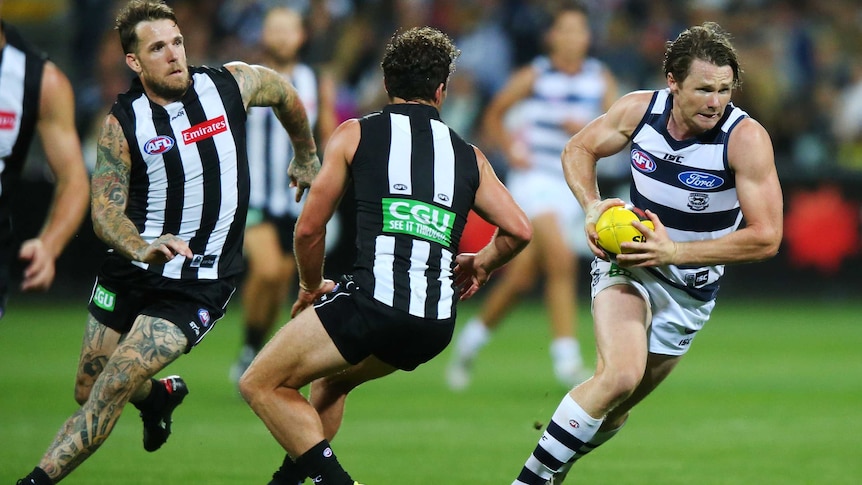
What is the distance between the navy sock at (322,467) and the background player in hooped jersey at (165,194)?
2.78 ft

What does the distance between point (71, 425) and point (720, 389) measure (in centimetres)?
562

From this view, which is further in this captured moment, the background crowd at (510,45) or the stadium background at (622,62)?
the background crowd at (510,45)

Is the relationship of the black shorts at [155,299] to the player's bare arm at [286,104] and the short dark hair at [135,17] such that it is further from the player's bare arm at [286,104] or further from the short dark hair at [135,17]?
the short dark hair at [135,17]

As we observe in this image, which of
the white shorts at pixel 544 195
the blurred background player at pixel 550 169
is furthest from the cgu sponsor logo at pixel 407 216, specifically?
the white shorts at pixel 544 195


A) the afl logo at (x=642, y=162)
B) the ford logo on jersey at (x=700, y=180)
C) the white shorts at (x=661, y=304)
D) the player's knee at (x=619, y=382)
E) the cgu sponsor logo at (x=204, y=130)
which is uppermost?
the cgu sponsor logo at (x=204, y=130)

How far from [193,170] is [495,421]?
3145mm

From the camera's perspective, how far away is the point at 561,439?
524 centimetres

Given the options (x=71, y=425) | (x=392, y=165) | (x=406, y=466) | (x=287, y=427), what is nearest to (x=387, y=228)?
(x=392, y=165)

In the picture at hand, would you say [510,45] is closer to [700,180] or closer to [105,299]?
[700,180]

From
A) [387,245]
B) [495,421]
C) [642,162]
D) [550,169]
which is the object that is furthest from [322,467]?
[550,169]

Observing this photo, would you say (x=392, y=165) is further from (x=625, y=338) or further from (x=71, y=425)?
(x=71, y=425)

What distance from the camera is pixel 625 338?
17.5 ft

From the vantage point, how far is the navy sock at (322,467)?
5.02m

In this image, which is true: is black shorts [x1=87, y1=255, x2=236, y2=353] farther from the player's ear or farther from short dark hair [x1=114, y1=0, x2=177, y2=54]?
short dark hair [x1=114, y1=0, x2=177, y2=54]
